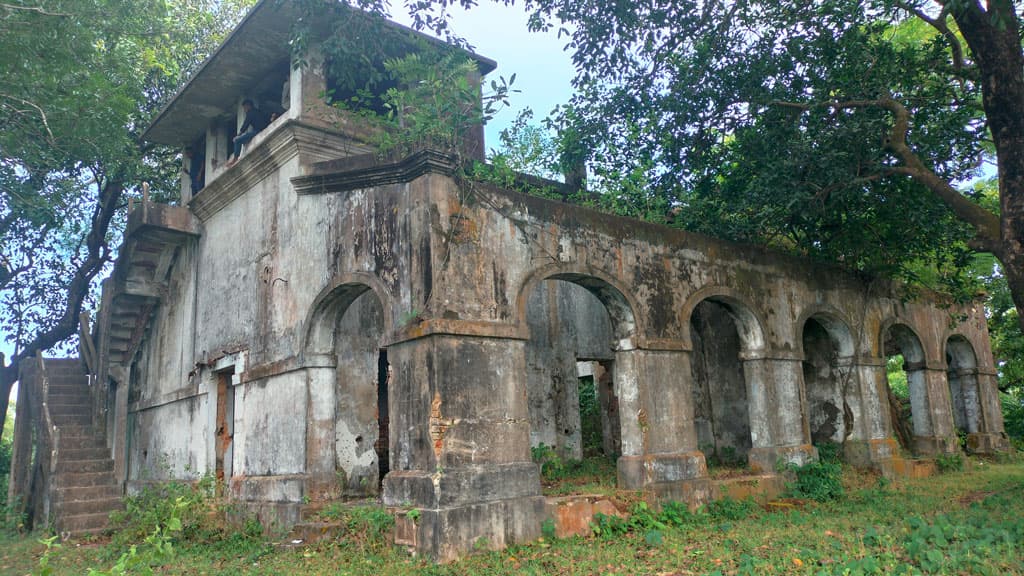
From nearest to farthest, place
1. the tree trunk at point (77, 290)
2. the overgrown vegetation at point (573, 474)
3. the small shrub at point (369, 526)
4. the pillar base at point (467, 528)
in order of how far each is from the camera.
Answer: the pillar base at point (467, 528) → the small shrub at point (369, 526) → the overgrown vegetation at point (573, 474) → the tree trunk at point (77, 290)

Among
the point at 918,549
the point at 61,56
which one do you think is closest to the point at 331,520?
the point at 918,549

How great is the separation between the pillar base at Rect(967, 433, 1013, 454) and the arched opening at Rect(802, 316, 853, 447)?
18.4ft

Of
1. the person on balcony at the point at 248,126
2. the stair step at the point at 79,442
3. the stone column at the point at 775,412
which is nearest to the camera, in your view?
the stone column at the point at 775,412

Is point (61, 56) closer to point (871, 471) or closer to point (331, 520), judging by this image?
point (331, 520)

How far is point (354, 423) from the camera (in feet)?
32.5

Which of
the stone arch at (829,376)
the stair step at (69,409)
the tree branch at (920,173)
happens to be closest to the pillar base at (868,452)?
the stone arch at (829,376)

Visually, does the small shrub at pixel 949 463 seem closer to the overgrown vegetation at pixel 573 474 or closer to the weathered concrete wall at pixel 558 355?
the overgrown vegetation at pixel 573 474

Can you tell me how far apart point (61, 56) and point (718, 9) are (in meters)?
9.47

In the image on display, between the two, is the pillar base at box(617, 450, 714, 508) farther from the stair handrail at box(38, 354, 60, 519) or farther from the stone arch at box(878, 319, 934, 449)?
the stair handrail at box(38, 354, 60, 519)

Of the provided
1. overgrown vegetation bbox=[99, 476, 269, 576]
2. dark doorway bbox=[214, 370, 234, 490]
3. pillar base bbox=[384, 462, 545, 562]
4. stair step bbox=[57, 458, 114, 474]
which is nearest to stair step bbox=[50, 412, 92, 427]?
stair step bbox=[57, 458, 114, 474]

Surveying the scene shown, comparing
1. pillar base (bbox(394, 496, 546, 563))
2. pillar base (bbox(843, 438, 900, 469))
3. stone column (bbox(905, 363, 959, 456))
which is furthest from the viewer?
stone column (bbox(905, 363, 959, 456))

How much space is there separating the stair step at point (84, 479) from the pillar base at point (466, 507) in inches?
295

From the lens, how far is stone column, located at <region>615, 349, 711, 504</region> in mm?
9070

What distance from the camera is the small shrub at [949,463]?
1351cm
